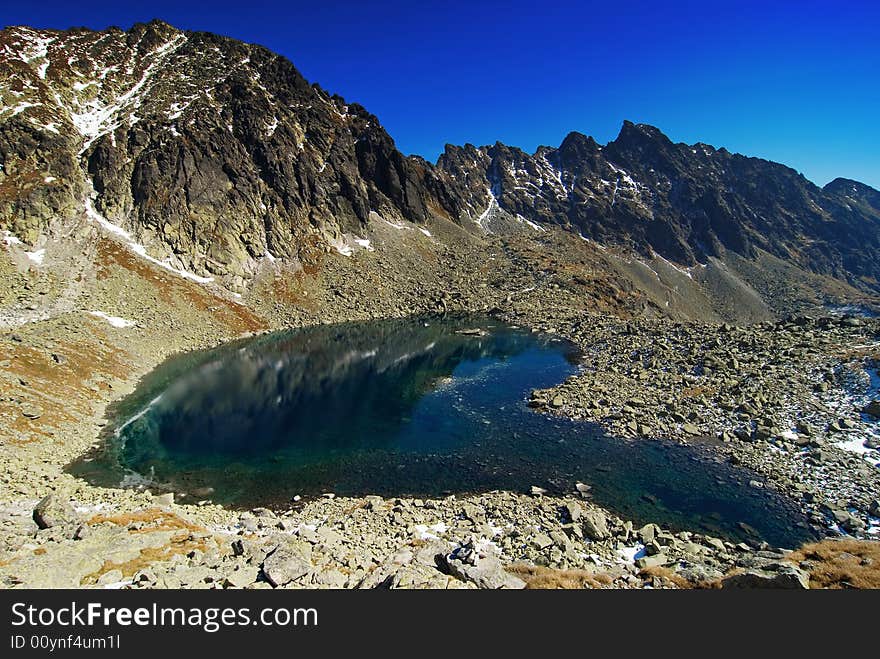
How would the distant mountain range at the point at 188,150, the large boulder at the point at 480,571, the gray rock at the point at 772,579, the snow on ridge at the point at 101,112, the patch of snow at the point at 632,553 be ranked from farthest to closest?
the snow on ridge at the point at 101,112
the distant mountain range at the point at 188,150
the patch of snow at the point at 632,553
the large boulder at the point at 480,571
the gray rock at the point at 772,579

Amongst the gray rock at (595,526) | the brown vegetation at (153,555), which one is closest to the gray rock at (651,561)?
the gray rock at (595,526)

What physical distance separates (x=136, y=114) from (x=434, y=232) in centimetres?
8657

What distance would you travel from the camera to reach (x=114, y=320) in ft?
211

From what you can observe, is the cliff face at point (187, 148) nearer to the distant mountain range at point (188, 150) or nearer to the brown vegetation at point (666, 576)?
the distant mountain range at point (188, 150)

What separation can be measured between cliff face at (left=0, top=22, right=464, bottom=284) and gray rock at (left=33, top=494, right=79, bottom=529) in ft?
248

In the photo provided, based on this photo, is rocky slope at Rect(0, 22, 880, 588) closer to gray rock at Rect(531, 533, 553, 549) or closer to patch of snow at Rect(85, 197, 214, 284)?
gray rock at Rect(531, 533, 553, 549)

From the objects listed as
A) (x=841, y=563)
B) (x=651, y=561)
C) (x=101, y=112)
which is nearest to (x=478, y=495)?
(x=651, y=561)

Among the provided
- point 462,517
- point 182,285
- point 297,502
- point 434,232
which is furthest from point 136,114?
point 462,517

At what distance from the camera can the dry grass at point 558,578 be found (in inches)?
639

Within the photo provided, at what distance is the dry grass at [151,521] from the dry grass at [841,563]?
27136 mm

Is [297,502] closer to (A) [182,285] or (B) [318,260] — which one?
(A) [182,285]

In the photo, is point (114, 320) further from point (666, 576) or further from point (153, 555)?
point (666, 576)

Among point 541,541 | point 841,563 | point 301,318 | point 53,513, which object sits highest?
point 301,318

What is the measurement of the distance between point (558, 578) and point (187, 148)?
403 ft
